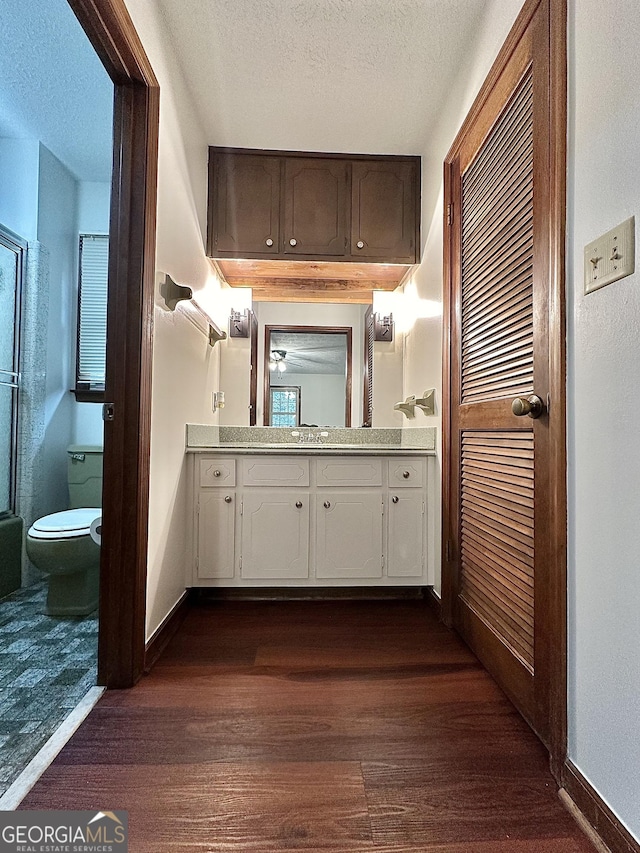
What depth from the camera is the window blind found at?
282cm

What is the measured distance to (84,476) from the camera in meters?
2.63

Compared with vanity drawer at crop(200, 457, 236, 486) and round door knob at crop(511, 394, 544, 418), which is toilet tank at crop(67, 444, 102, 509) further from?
round door knob at crop(511, 394, 544, 418)

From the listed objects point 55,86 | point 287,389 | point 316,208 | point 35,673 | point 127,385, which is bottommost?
point 35,673

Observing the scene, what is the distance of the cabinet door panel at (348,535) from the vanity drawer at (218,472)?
456mm

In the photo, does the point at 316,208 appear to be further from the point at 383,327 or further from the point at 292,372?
the point at 292,372

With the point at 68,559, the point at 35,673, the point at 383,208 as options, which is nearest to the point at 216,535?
the point at 68,559

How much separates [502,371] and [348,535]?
3.68 feet

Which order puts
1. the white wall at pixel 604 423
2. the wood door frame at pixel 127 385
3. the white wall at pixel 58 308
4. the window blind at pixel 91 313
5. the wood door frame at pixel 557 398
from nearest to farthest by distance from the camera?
the white wall at pixel 604 423 < the wood door frame at pixel 557 398 < the wood door frame at pixel 127 385 < the white wall at pixel 58 308 < the window blind at pixel 91 313

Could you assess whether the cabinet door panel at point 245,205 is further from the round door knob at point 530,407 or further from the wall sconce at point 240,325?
the round door knob at point 530,407

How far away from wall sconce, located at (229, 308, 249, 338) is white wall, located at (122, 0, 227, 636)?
43cm

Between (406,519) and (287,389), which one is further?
(287,389)

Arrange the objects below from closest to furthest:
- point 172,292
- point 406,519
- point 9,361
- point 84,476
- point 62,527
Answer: point 172,292 → point 62,527 → point 406,519 → point 9,361 → point 84,476

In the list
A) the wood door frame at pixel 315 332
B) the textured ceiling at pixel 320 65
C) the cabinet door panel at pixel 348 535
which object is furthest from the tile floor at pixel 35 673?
the textured ceiling at pixel 320 65

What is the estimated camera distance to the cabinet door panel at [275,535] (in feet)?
7.02
